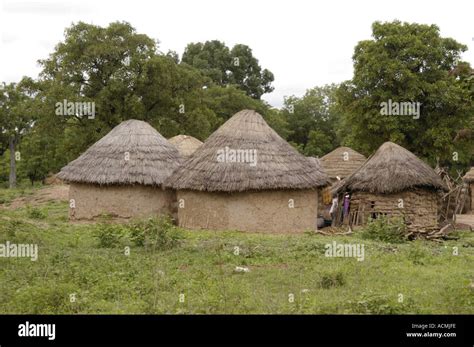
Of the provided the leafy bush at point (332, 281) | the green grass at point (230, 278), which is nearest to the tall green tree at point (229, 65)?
the green grass at point (230, 278)

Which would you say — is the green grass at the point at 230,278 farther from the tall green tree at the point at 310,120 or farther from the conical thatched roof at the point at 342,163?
the tall green tree at the point at 310,120

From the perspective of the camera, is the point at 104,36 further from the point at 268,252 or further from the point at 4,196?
the point at 268,252

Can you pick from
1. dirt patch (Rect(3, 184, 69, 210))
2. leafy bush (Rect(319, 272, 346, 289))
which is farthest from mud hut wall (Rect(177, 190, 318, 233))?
dirt patch (Rect(3, 184, 69, 210))

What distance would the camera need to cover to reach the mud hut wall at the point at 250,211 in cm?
1598

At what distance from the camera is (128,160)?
18.2 m

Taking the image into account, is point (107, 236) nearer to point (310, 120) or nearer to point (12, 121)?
point (12, 121)

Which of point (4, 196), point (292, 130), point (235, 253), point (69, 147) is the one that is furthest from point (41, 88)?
point (292, 130)

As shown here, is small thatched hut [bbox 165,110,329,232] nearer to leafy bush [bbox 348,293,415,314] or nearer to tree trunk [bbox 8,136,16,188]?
leafy bush [bbox 348,293,415,314]

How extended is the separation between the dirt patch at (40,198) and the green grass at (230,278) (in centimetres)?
1237

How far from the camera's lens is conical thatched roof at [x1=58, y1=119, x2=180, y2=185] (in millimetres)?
17875

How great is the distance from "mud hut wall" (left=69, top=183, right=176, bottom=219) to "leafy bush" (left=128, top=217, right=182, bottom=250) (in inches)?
212

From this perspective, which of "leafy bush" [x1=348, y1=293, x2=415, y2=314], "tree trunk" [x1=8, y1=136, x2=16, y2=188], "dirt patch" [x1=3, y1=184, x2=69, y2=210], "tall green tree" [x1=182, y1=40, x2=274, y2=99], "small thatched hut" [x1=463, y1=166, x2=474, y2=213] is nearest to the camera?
"leafy bush" [x1=348, y1=293, x2=415, y2=314]
